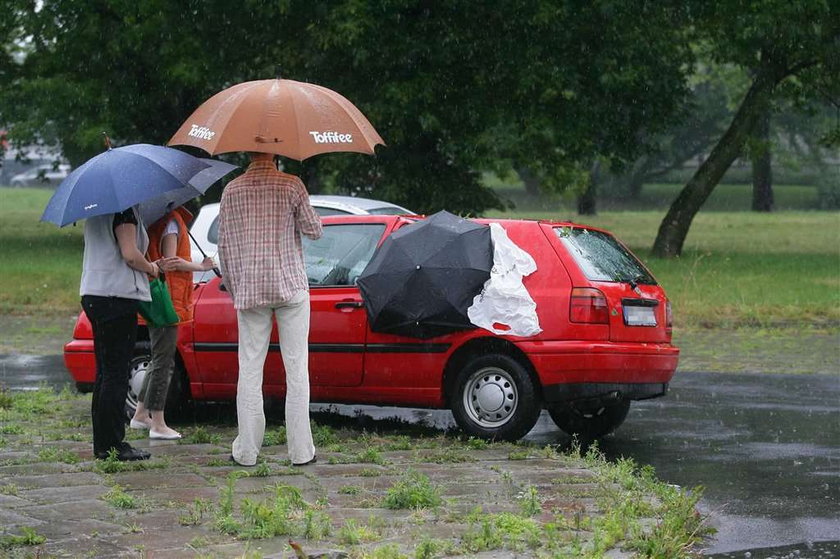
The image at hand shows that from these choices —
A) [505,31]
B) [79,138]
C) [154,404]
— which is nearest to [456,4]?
[505,31]

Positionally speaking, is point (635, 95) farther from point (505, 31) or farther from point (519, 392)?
point (519, 392)

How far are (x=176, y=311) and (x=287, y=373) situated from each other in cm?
130

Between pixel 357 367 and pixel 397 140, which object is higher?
pixel 397 140

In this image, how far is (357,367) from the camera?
9.12 metres

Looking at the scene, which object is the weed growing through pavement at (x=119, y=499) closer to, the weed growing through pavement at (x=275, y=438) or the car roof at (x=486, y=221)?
the weed growing through pavement at (x=275, y=438)

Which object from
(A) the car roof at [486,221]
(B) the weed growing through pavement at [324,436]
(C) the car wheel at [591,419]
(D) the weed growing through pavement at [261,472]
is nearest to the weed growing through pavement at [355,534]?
(D) the weed growing through pavement at [261,472]

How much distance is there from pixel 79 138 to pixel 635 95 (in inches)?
446

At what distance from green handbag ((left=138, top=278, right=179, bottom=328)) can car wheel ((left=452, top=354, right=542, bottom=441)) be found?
1852 millimetres

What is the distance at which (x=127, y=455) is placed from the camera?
25.9 feet

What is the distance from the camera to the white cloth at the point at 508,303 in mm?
8750

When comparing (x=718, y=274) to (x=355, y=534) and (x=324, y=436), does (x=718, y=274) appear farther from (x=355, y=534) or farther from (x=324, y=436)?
(x=355, y=534)

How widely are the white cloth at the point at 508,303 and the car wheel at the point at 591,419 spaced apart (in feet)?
3.33

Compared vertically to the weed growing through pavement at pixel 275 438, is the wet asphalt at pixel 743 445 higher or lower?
lower

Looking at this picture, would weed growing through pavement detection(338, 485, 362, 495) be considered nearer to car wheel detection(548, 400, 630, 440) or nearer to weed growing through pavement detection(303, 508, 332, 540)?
weed growing through pavement detection(303, 508, 332, 540)
